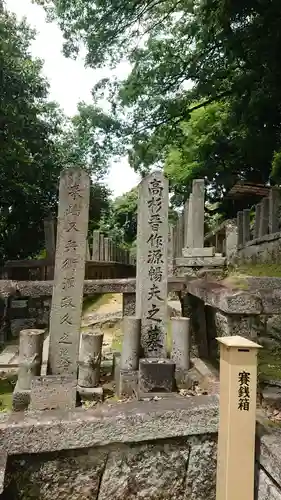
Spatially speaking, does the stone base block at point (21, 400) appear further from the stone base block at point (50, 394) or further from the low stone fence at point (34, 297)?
the low stone fence at point (34, 297)

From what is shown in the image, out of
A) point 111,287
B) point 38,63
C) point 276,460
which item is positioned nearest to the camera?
point 276,460

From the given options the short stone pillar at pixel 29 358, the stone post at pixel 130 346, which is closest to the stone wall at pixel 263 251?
the stone post at pixel 130 346

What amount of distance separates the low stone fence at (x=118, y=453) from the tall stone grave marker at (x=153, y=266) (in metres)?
1.39

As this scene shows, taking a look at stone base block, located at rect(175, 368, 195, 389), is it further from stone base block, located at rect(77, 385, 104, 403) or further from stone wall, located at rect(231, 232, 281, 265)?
stone wall, located at rect(231, 232, 281, 265)

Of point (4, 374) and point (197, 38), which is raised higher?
point (197, 38)

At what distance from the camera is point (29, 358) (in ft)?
13.6

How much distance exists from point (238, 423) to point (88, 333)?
2246mm

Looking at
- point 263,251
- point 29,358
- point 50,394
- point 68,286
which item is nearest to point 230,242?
point 263,251

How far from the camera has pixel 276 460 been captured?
2533mm

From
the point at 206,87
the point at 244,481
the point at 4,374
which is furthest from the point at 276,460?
the point at 206,87

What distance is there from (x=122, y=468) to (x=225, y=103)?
1540cm

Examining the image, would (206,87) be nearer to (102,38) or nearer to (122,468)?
(102,38)

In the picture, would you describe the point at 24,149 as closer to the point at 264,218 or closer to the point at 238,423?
the point at 264,218

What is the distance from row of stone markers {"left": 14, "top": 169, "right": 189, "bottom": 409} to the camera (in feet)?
13.0
